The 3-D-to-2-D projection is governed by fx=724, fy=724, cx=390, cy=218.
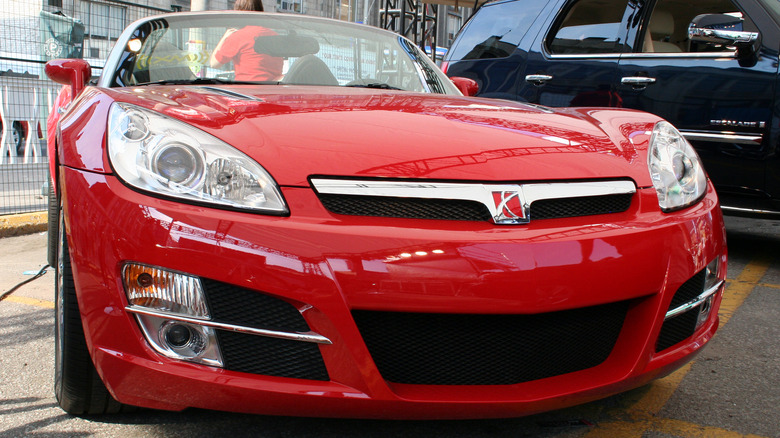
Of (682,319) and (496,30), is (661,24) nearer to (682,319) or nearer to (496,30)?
(496,30)

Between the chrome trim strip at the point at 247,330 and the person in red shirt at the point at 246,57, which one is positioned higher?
the person in red shirt at the point at 246,57

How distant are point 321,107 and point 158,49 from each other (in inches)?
40.3

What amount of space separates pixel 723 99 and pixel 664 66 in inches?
15.7

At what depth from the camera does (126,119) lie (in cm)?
169

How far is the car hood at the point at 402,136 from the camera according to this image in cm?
160

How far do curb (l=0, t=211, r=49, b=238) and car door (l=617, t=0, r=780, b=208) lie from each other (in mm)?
3828

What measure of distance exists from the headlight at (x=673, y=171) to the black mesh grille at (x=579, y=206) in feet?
0.43

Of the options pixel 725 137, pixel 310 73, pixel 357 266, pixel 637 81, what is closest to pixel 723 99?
pixel 725 137

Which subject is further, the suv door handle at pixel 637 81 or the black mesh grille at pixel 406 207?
the suv door handle at pixel 637 81

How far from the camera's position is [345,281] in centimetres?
142

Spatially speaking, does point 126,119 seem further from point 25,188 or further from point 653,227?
point 25,188

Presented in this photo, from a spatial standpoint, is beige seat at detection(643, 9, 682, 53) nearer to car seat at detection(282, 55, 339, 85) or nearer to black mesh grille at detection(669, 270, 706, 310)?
car seat at detection(282, 55, 339, 85)

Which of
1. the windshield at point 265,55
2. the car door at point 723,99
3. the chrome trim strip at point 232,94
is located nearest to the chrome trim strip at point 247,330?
the chrome trim strip at point 232,94

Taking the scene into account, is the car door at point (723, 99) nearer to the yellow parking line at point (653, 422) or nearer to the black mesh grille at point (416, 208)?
the yellow parking line at point (653, 422)
